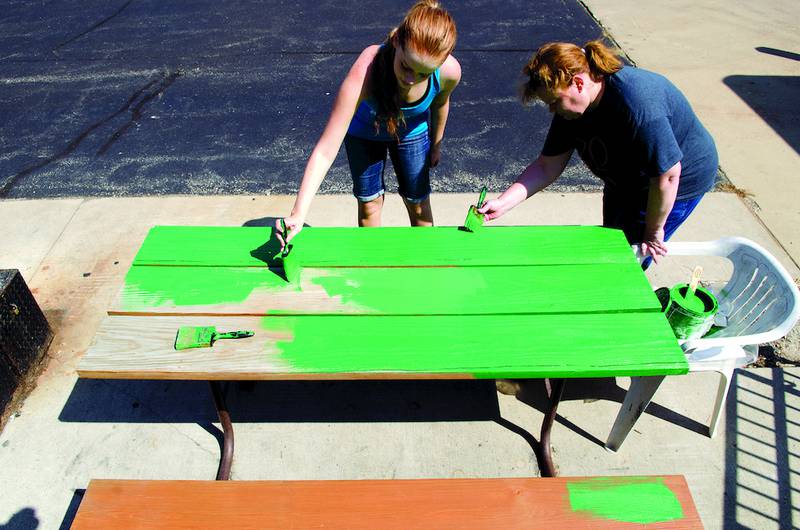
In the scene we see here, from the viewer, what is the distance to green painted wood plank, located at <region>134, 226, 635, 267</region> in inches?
85.3

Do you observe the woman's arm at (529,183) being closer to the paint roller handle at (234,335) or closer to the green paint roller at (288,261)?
the green paint roller at (288,261)

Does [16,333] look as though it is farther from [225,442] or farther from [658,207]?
[658,207]

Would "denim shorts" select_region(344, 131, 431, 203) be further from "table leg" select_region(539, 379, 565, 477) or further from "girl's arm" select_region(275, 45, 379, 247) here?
"table leg" select_region(539, 379, 565, 477)

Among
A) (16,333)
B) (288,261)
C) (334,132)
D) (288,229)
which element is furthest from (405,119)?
(16,333)

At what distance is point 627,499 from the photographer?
5.20 feet

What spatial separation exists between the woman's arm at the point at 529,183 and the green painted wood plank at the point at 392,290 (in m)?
0.36

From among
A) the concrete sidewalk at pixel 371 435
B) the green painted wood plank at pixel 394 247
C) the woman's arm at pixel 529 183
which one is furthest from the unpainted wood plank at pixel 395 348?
the concrete sidewalk at pixel 371 435

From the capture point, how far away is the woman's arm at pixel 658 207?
6.64ft

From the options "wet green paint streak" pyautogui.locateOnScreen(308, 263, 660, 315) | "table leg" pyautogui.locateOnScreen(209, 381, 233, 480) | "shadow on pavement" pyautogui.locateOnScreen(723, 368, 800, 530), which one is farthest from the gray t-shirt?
"table leg" pyautogui.locateOnScreen(209, 381, 233, 480)

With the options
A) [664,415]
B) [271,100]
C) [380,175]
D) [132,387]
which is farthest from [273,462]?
[271,100]

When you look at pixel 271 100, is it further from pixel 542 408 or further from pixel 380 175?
pixel 542 408


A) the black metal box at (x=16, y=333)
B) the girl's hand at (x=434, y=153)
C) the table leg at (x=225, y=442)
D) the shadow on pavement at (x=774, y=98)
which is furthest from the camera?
the shadow on pavement at (x=774, y=98)

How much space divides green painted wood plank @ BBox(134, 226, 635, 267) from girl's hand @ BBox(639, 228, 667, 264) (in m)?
0.14

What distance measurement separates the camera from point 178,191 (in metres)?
4.06
